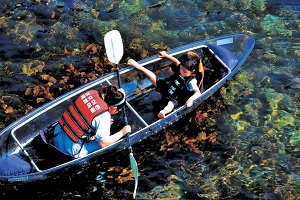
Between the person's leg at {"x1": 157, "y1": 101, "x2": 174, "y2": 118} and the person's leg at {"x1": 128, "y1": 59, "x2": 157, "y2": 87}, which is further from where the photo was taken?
the person's leg at {"x1": 128, "y1": 59, "x2": 157, "y2": 87}

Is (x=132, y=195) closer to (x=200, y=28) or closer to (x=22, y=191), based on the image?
(x=22, y=191)

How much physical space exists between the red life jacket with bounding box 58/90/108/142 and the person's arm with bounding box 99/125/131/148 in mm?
307

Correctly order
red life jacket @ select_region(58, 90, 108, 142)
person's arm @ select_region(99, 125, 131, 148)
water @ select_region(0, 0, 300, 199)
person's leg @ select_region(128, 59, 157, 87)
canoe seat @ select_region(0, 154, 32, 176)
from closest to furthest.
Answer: red life jacket @ select_region(58, 90, 108, 142)
canoe seat @ select_region(0, 154, 32, 176)
person's arm @ select_region(99, 125, 131, 148)
water @ select_region(0, 0, 300, 199)
person's leg @ select_region(128, 59, 157, 87)

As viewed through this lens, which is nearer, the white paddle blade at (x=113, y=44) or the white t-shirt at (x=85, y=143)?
the white t-shirt at (x=85, y=143)

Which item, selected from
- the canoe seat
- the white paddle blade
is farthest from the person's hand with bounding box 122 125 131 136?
the canoe seat

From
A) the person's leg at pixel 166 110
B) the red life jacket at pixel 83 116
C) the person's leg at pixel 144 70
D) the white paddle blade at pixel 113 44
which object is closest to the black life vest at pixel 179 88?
the person's leg at pixel 166 110

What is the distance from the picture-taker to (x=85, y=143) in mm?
7445

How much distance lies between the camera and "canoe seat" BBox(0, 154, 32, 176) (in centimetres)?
712

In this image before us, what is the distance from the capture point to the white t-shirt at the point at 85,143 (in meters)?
6.97

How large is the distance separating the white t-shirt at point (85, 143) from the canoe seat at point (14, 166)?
1.99 ft

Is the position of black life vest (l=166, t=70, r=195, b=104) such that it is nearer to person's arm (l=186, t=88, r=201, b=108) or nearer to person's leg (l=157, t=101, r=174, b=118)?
person's arm (l=186, t=88, r=201, b=108)

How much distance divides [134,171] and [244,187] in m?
2.08

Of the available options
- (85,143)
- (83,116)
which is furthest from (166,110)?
(83,116)

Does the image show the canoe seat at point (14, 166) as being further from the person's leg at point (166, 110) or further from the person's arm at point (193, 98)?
the person's arm at point (193, 98)
